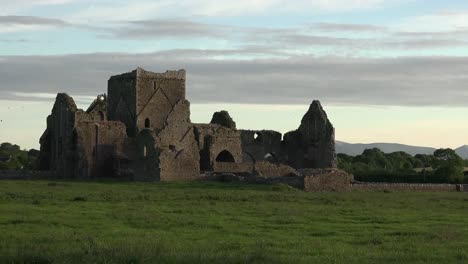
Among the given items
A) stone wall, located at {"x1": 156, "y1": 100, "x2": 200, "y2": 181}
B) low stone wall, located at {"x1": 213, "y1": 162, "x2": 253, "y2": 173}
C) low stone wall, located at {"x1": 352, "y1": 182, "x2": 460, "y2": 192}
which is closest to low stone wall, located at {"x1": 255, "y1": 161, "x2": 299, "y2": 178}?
low stone wall, located at {"x1": 213, "y1": 162, "x2": 253, "y2": 173}

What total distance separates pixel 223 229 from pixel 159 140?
117ft

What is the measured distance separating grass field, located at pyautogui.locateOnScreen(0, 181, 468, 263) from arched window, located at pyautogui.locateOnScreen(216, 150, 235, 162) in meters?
27.8

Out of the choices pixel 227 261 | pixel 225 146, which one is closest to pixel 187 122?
pixel 225 146

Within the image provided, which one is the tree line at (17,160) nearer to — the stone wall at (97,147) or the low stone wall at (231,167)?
the stone wall at (97,147)

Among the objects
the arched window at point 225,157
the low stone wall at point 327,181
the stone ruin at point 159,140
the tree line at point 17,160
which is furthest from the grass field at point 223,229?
the tree line at point 17,160

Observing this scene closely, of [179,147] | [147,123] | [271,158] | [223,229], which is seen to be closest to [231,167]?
[179,147]

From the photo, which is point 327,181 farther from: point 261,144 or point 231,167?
point 261,144

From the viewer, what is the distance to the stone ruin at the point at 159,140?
56.7 metres

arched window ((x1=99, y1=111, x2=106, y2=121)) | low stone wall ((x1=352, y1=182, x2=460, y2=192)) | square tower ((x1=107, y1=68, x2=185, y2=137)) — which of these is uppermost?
square tower ((x1=107, y1=68, x2=185, y2=137))

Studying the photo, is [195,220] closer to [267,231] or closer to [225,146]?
[267,231]

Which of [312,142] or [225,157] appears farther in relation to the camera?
[312,142]

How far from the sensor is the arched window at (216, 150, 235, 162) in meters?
67.7

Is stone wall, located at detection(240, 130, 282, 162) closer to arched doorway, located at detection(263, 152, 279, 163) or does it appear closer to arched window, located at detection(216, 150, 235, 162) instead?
arched doorway, located at detection(263, 152, 279, 163)

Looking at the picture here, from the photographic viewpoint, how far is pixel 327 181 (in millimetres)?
49938
